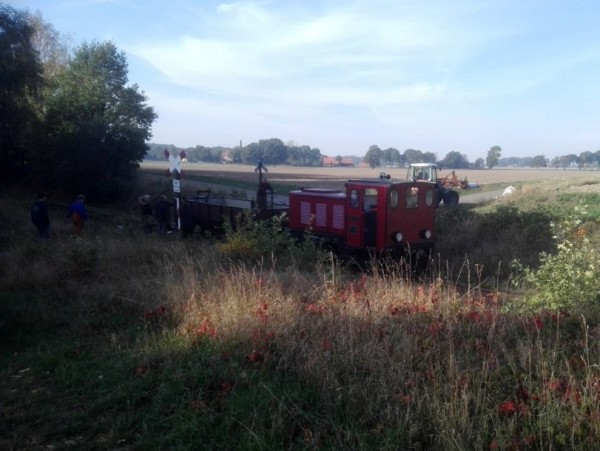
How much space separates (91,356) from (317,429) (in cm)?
323

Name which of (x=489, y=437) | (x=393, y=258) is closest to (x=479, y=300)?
(x=489, y=437)

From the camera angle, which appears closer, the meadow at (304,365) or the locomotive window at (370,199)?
the meadow at (304,365)

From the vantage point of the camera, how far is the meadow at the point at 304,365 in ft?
14.4

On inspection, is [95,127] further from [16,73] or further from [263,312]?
[263,312]

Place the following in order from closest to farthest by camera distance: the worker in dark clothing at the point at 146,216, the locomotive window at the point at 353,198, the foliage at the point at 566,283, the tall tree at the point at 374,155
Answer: the foliage at the point at 566,283 → the locomotive window at the point at 353,198 → the worker in dark clothing at the point at 146,216 → the tall tree at the point at 374,155

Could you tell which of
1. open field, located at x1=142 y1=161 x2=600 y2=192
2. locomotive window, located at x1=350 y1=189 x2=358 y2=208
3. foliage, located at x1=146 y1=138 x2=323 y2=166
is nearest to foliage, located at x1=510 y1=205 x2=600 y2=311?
locomotive window, located at x1=350 y1=189 x2=358 y2=208

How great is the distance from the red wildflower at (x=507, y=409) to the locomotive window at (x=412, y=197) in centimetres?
1255

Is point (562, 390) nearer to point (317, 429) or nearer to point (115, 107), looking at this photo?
point (317, 429)

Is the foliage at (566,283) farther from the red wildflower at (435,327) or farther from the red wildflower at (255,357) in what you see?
the red wildflower at (255,357)

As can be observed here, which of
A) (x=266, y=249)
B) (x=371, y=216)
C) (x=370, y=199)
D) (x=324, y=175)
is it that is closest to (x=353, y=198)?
(x=370, y=199)

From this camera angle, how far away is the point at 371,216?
16328 millimetres

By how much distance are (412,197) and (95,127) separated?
25.3 meters

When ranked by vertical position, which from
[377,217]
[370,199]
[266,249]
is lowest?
[266,249]

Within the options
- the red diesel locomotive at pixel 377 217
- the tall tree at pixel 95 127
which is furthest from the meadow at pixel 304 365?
the tall tree at pixel 95 127
